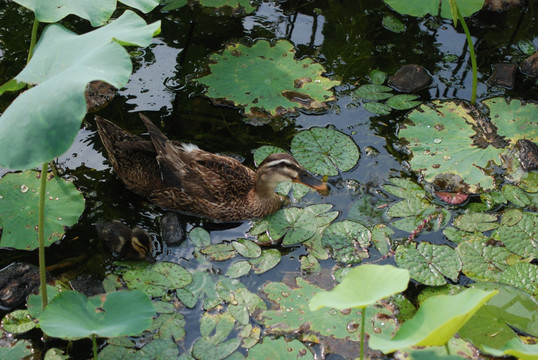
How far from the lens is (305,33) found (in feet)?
25.5

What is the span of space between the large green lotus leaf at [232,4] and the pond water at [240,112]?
5.1 inches

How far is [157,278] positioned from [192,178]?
3.64 ft

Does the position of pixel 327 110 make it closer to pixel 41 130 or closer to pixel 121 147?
pixel 121 147

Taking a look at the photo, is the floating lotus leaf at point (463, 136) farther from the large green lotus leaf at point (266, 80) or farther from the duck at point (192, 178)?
the duck at point (192, 178)

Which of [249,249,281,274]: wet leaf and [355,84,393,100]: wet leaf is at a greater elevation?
[355,84,393,100]: wet leaf

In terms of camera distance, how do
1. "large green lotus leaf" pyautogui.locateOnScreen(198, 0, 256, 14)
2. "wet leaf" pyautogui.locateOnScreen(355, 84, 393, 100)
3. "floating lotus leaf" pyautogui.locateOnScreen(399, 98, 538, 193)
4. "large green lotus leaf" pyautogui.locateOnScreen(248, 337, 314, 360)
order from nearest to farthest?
"large green lotus leaf" pyautogui.locateOnScreen(248, 337, 314, 360)
"floating lotus leaf" pyautogui.locateOnScreen(399, 98, 538, 193)
"wet leaf" pyautogui.locateOnScreen(355, 84, 393, 100)
"large green lotus leaf" pyautogui.locateOnScreen(198, 0, 256, 14)

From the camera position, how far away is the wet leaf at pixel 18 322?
15.2ft

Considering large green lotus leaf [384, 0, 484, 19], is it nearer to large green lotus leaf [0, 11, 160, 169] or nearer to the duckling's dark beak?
the duckling's dark beak

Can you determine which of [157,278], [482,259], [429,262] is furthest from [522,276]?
[157,278]

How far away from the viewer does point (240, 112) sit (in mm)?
6625

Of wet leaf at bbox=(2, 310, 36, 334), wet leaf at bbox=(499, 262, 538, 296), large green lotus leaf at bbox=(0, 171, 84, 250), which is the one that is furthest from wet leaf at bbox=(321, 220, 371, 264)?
wet leaf at bbox=(2, 310, 36, 334)

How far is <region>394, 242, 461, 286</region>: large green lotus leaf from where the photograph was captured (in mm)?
5051

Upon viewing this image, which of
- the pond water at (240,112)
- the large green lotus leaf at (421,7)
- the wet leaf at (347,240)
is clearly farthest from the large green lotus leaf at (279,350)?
the large green lotus leaf at (421,7)

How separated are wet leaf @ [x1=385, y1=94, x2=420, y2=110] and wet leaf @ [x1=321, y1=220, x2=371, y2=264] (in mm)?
1812
